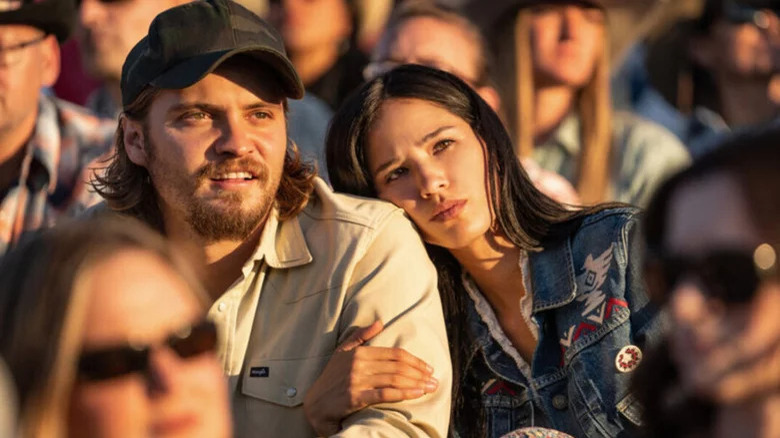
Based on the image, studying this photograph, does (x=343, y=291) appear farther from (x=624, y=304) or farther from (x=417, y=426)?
(x=624, y=304)

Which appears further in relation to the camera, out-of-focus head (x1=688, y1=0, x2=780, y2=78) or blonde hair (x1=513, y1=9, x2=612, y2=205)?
out-of-focus head (x1=688, y1=0, x2=780, y2=78)

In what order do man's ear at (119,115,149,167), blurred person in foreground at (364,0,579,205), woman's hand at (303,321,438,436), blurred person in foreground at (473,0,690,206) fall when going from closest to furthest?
1. woman's hand at (303,321,438,436)
2. man's ear at (119,115,149,167)
3. blurred person in foreground at (364,0,579,205)
4. blurred person in foreground at (473,0,690,206)

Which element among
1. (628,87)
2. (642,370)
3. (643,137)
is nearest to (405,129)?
(642,370)

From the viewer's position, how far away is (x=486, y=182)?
438 centimetres

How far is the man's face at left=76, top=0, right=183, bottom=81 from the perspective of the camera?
665cm

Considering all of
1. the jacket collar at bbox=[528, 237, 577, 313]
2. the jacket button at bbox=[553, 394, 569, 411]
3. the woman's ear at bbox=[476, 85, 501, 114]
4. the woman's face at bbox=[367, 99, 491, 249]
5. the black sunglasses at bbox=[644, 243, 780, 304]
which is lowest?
the jacket button at bbox=[553, 394, 569, 411]

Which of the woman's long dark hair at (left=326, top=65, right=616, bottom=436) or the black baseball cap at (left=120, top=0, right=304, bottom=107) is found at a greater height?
the black baseball cap at (left=120, top=0, right=304, bottom=107)

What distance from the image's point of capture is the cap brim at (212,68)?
4.18m

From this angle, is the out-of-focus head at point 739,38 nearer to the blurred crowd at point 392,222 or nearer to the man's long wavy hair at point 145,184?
the blurred crowd at point 392,222

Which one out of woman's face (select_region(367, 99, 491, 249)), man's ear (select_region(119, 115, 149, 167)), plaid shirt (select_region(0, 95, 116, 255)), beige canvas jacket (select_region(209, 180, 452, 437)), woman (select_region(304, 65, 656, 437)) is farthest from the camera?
plaid shirt (select_region(0, 95, 116, 255))

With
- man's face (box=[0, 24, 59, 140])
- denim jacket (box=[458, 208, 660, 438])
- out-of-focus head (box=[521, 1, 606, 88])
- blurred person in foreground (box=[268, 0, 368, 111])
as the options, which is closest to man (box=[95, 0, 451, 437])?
denim jacket (box=[458, 208, 660, 438])

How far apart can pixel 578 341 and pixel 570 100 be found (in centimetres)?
280

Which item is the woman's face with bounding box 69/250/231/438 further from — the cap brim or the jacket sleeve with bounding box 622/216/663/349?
the jacket sleeve with bounding box 622/216/663/349

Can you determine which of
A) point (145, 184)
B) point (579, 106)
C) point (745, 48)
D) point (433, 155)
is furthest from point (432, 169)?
point (745, 48)
